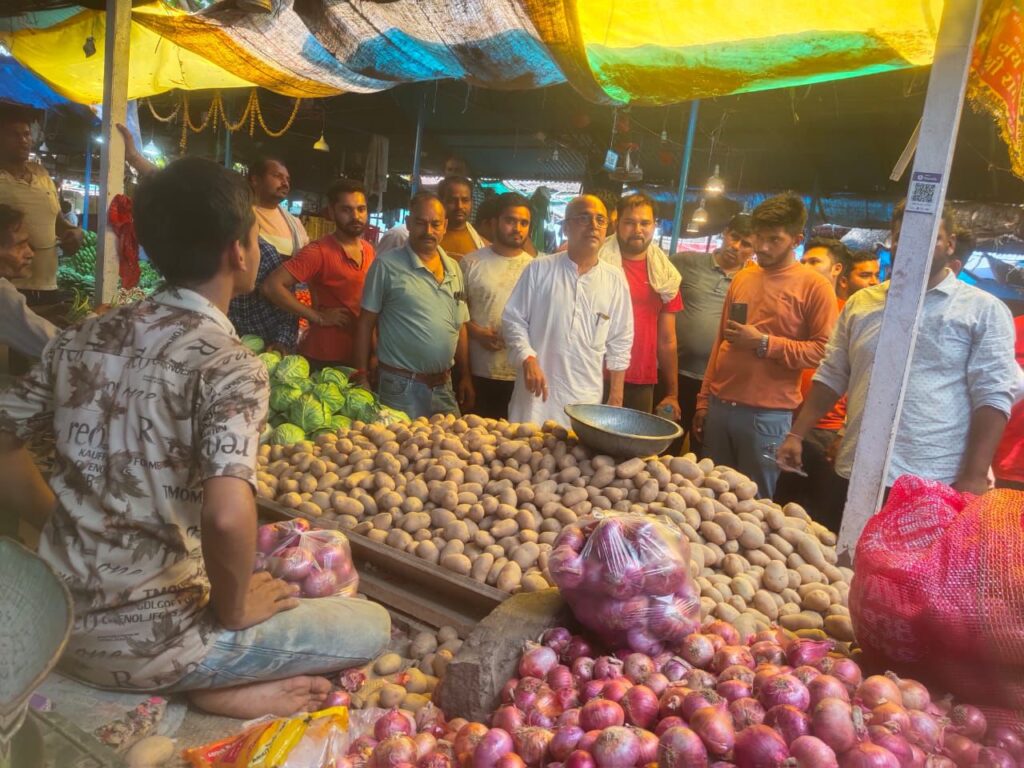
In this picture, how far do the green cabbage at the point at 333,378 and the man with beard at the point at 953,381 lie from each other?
314cm

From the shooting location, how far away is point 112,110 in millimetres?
4504

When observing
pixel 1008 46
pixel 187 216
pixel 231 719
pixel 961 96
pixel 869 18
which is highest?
pixel 869 18

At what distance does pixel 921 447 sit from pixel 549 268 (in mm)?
2255

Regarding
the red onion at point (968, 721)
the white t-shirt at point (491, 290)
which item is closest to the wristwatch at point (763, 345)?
the white t-shirt at point (491, 290)

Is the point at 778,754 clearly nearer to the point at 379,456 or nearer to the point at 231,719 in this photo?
the point at 231,719

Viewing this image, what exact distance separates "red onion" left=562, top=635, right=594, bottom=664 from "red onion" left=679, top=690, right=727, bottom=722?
433 millimetres

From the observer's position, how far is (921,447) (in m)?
3.15

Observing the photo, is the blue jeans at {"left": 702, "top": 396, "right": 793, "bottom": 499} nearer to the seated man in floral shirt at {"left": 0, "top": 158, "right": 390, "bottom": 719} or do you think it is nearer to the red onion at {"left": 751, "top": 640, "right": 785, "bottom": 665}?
the red onion at {"left": 751, "top": 640, "right": 785, "bottom": 665}

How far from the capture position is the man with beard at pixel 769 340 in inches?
158

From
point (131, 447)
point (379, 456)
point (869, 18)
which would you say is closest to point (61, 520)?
point (131, 447)

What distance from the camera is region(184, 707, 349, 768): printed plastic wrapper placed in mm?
1609

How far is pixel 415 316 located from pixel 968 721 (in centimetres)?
360

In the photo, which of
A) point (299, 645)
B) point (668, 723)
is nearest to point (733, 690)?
point (668, 723)

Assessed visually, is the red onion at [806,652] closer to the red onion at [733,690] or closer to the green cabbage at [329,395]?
the red onion at [733,690]
